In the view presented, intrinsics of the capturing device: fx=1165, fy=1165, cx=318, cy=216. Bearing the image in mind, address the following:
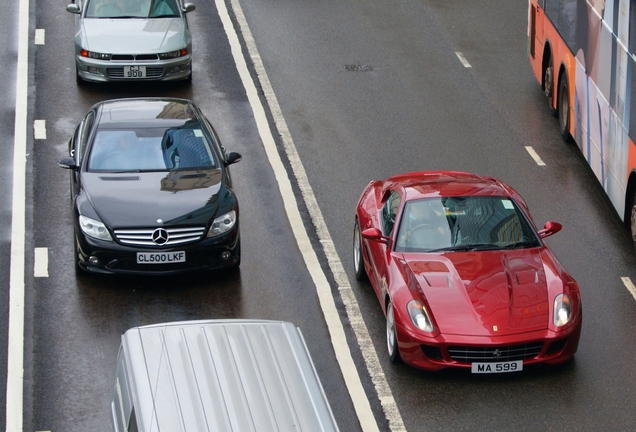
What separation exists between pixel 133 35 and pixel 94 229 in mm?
7397

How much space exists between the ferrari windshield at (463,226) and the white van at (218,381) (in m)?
4.04

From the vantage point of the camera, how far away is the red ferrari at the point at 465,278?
10938mm

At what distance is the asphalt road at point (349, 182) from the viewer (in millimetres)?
11102

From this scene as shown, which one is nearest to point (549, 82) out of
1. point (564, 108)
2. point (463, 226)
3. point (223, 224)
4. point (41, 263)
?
point (564, 108)

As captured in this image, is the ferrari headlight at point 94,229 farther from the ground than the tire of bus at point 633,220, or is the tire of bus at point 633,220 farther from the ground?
the ferrari headlight at point 94,229

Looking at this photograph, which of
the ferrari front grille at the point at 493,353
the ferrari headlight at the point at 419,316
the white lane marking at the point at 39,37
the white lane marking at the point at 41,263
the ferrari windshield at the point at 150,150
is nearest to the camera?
the ferrari front grille at the point at 493,353

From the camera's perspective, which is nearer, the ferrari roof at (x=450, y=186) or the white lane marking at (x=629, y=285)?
the ferrari roof at (x=450, y=186)

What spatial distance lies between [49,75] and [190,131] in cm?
677

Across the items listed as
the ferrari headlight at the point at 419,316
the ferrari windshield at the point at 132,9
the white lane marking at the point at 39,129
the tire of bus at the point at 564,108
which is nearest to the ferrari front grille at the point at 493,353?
the ferrari headlight at the point at 419,316

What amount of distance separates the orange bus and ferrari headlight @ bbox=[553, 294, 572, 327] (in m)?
3.27

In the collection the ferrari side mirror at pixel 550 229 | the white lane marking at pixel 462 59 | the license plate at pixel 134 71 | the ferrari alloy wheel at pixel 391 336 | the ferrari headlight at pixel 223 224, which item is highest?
the ferrari side mirror at pixel 550 229

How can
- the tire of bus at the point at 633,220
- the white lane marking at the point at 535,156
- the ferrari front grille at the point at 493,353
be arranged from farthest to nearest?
the white lane marking at the point at 535,156 < the tire of bus at the point at 633,220 < the ferrari front grille at the point at 493,353

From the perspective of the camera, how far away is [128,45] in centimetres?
1925

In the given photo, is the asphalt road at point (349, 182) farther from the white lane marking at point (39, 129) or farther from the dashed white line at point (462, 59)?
the white lane marking at point (39, 129)
